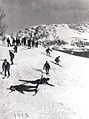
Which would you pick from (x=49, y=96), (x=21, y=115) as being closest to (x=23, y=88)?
(x=49, y=96)

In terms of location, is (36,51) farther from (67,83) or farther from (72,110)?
(72,110)

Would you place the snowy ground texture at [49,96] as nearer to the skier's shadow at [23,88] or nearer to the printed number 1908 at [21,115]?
the printed number 1908 at [21,115]

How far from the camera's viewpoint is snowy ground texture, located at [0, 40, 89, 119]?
2588 centimetres

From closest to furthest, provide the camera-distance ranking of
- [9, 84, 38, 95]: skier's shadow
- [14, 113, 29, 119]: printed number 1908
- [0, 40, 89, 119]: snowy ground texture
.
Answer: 1. [14, 113, 29, 119]: printed number 1908
2. [0, 40, 89, 119]: snowy ground texture
3. [9, 84, 38, 95]: skier's shadow

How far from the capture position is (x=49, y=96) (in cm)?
2942

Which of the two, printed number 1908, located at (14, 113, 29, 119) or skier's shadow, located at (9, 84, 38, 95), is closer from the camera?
printed number 1908, located at (14, 113, 29, 119)

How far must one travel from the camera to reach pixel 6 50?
48.6m

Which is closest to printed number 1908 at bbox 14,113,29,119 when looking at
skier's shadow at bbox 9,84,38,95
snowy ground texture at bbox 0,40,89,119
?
snowy ground texture at bbox 0,40,89,119

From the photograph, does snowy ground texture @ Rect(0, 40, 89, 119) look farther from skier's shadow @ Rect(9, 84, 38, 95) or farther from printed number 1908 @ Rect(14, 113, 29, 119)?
skier's shadow @ Rect(9, 84, 38, 95)

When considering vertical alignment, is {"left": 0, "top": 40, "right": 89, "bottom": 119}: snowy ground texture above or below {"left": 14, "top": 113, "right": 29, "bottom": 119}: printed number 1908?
above

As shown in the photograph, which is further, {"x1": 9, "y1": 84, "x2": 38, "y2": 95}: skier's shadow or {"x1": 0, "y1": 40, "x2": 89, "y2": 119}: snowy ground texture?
{"x1": 9, "y1": 84, "x2": 38, "y2": 95}: skier's shadow

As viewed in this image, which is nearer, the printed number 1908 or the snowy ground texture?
the printed number 1908

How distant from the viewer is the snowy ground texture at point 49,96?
84.9ft

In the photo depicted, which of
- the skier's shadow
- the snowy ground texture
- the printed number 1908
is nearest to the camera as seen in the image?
the printed number 1908
